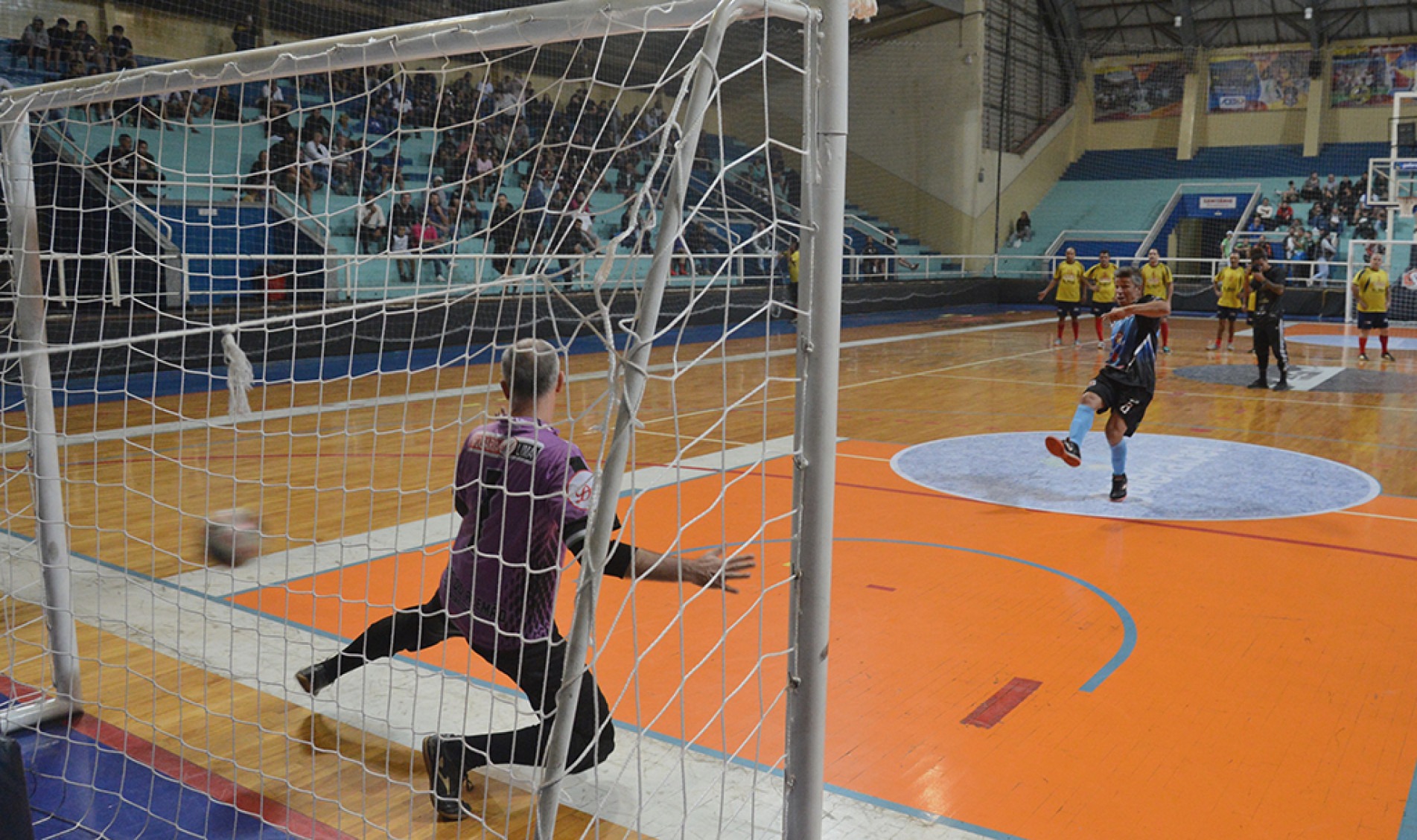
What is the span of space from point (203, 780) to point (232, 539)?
1.41m

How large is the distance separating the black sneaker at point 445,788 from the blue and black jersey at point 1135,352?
541 centimetres

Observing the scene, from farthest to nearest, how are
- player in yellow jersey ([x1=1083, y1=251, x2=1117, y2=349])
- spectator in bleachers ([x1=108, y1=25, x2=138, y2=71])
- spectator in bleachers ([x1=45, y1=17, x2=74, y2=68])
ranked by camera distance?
player in yellow jersey ([x1=1083, y1=251, x2=1117, y2=349]) → spectator in bleachers ([x1=108, y1=25, x2=138, y2=71]) → spectator in bleachers ([x1=45, y1=17, x2=74, y2=68])

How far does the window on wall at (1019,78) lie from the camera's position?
28.1 meters

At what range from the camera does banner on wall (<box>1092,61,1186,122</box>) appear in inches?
1198

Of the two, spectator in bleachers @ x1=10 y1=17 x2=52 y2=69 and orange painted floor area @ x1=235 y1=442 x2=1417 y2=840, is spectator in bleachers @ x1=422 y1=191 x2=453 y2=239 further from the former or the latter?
orange painted floor area @ x1=235 y1=442 x2=1417 y2=840

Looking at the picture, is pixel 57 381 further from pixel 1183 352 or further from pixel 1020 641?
pixel 1183 352

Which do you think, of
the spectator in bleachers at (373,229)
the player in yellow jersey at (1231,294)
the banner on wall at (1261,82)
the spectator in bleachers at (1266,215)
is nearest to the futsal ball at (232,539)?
the spectator in bleachers at (373,229)

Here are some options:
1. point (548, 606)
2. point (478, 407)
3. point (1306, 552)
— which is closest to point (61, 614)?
point (548, 606)

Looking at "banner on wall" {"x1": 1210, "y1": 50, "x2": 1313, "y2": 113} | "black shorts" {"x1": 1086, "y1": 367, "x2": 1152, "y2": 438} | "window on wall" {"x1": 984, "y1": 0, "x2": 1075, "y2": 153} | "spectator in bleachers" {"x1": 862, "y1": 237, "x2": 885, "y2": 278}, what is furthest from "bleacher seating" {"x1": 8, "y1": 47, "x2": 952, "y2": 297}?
"banner on wall" {"x1": 1210, "y1": 50, "x2": 1313, "y2": 113}

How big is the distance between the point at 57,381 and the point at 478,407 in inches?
172

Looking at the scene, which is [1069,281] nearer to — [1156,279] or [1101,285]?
[1101,285]

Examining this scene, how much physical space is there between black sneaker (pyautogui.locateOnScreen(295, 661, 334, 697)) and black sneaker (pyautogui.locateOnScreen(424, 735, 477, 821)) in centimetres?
73

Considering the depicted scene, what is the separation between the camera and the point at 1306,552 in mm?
6152

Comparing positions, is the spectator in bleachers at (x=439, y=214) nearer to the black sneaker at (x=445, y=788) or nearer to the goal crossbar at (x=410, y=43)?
the goal crossbar at (x=410, y=43)
